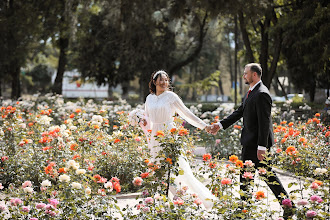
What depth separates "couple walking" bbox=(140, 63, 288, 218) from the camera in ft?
15.5

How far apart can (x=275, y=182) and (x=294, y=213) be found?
63 cm

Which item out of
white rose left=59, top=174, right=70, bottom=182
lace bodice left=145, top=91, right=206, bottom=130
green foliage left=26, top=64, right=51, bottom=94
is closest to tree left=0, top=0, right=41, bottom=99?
lace bodice left=145, top=91, right=206, bottom=130

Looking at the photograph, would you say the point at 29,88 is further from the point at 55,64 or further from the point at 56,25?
the point at 56,25

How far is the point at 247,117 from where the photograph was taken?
16.2 feet

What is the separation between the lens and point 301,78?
24.3 meters

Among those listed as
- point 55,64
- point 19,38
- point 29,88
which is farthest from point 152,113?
point 29,88

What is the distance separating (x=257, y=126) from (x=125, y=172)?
2.90m

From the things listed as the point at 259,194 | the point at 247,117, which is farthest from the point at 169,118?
the point at 259,194

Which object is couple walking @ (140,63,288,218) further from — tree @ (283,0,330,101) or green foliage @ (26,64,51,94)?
green foliage @ (26,64,51,94)

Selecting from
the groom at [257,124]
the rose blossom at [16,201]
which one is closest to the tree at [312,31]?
the groom at [257,124]

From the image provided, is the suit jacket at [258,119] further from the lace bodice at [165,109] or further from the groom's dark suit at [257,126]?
the lace bodice at [165,109]

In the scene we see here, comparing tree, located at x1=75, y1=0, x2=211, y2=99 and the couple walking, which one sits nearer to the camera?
the couple walking

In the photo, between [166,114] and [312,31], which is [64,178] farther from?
[312,31]

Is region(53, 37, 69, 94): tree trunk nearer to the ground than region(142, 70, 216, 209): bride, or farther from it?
farther from it
